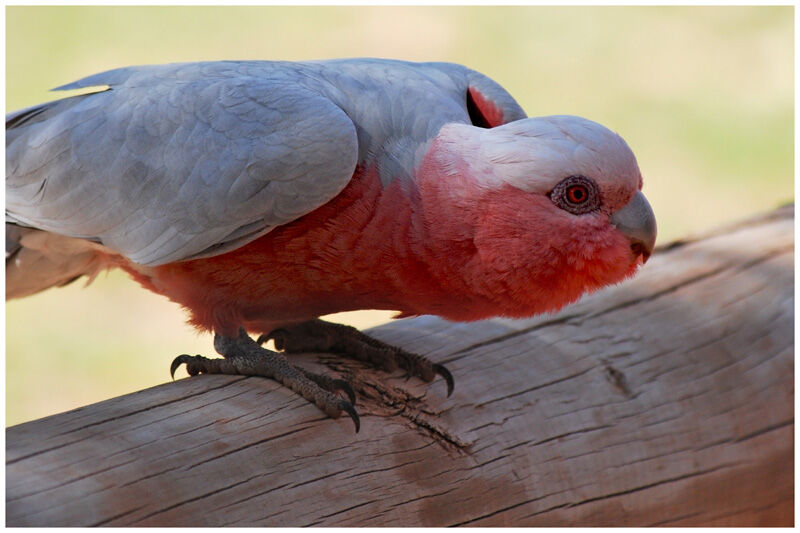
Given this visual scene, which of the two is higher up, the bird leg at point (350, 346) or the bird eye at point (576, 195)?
the bird eye at point (576, 195)

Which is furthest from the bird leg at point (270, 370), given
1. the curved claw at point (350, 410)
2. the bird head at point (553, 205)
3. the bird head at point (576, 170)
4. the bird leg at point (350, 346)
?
the bird head at point (576, 170)

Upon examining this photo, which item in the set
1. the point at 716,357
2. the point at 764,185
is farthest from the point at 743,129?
the point at 716,357

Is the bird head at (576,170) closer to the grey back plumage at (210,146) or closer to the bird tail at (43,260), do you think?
the grey back plumage at (210,146)

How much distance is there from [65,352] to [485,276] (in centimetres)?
416

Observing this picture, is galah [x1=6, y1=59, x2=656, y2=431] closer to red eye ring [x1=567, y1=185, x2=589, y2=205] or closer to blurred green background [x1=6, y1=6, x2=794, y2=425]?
red eye ring [x1=567, y1=185, x2=589, y2=205]

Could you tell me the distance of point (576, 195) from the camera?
2.78 m

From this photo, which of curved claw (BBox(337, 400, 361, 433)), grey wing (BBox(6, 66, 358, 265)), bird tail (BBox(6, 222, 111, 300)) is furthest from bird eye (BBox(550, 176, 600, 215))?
bird tail (BBox(6, 222, 111, 300))

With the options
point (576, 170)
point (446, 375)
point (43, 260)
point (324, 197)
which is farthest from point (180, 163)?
point (576, 170)

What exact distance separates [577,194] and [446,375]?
0.85 meters

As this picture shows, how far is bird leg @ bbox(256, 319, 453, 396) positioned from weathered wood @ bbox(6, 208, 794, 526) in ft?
0.19

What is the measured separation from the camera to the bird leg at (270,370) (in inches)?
113

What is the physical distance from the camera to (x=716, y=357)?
11.7 ft

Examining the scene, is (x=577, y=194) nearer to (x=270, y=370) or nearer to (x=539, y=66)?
(x=270, y=370)

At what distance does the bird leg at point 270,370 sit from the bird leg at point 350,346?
290 millimetres
